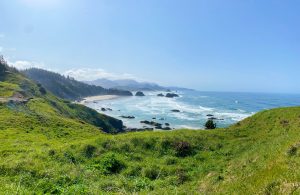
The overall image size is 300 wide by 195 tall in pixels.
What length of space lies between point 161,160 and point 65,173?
8.93 metres

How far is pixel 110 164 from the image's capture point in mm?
20438

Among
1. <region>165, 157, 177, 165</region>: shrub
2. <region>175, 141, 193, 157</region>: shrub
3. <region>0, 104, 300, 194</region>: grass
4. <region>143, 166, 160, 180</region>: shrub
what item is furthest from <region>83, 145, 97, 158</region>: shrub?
<region>175, 141, 193, 157</region>: shrub

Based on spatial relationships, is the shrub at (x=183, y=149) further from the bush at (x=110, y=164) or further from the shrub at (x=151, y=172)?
the bush at (x=110, y=164)

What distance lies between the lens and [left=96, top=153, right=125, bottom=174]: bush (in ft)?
65.8

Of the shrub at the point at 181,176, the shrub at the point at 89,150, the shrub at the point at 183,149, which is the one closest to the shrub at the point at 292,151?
the shrub at the point at 181,176

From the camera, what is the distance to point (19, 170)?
17.7 meters

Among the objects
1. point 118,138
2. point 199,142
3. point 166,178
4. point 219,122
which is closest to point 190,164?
point 166,178

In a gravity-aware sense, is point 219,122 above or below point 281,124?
below

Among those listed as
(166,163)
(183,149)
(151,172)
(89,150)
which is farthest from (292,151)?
(89,150)

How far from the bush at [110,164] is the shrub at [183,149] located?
20.5 feet

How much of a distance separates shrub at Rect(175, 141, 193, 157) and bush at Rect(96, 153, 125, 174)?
6.26m

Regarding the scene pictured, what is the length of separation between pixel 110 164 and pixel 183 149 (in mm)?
7988

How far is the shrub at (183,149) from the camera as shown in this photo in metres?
24.9

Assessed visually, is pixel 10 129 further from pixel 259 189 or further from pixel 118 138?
pixel 259 189
